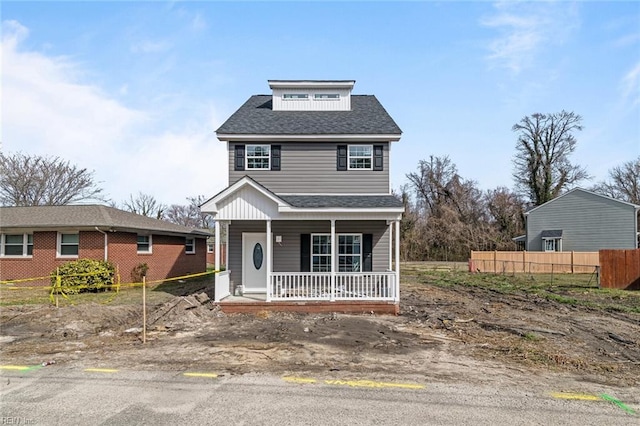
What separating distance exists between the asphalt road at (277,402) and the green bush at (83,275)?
11588 mm

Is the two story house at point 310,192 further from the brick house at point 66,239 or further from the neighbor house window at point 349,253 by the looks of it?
the brick house at point 66,239

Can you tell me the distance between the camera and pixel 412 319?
38.8 ft

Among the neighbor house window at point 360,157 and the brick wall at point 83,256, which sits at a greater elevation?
the neighbor house window at point 360,157

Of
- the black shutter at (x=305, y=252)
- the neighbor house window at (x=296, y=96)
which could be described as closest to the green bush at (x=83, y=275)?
the black shutter at (x=305, y=252)

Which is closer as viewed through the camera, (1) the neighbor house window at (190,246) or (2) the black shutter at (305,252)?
(2) the black shutter at (305,252)

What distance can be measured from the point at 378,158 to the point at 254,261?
6029mm

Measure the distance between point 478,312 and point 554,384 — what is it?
22.7ft

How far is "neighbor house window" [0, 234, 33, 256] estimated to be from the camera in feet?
63.5

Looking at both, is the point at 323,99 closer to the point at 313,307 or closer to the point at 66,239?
the point at 313,307

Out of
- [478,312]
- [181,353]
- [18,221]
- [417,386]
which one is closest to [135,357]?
[181,353]

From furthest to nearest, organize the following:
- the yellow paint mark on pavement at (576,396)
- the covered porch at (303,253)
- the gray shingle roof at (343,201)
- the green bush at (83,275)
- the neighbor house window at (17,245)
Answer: the neighbor house window at (17,245) < the green bush at (83,275) < the gray shingle roof at (343,201) < the covered porch at (303,253) < the yellow paint mark on pavement at (576,396)

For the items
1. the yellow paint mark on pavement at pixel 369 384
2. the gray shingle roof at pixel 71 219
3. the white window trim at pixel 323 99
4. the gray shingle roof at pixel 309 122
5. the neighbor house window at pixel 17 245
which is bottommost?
the yellow paint mark on pavement at pixel 369 384

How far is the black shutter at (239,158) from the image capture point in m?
15.3

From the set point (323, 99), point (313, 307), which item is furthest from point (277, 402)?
point (323, 99)
